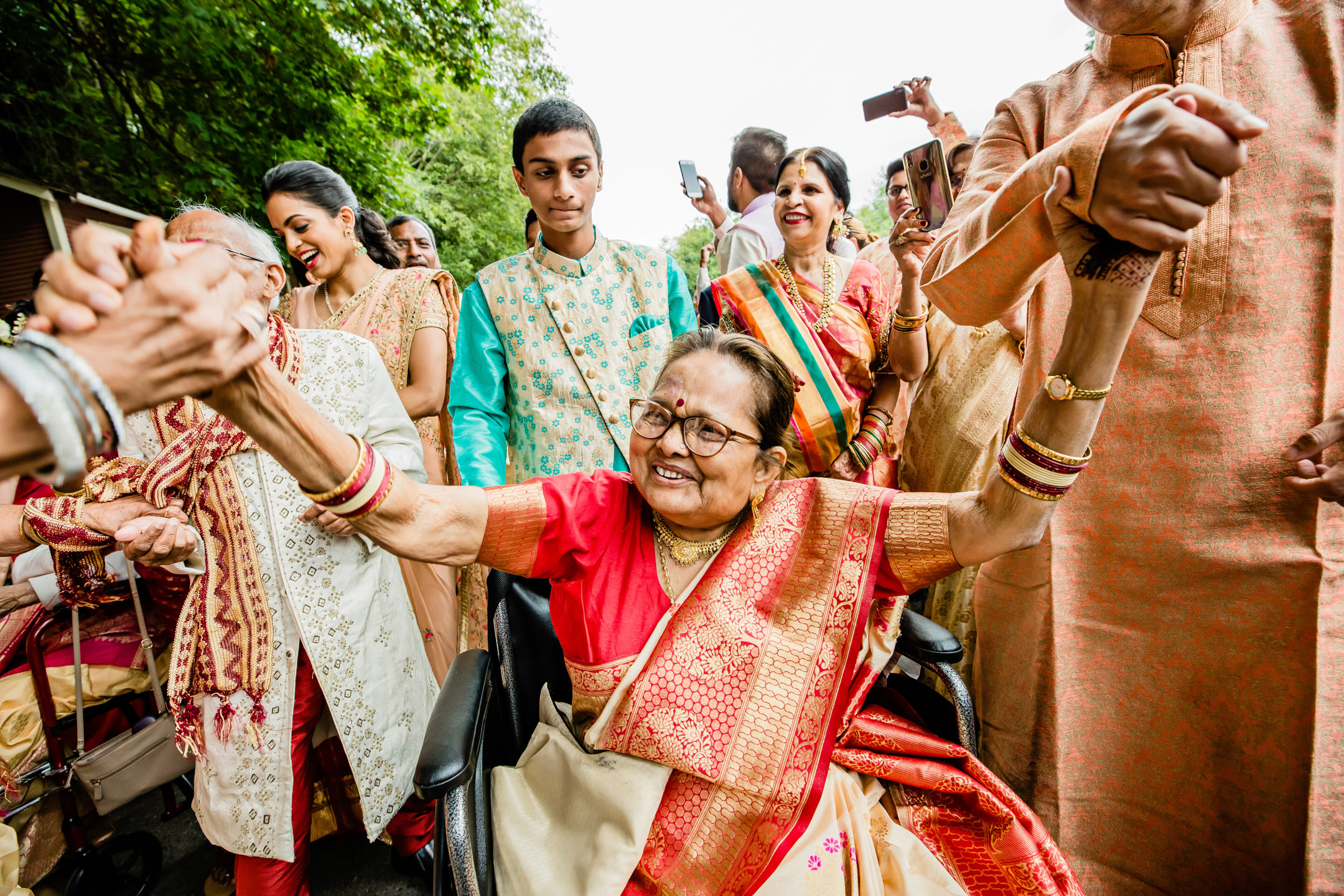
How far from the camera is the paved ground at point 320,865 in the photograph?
230 centimetres

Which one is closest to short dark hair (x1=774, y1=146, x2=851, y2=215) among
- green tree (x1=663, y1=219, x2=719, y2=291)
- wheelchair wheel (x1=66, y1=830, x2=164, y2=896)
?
wheelchair wheel (x1=66, y1=830, x2=164, y2=896)

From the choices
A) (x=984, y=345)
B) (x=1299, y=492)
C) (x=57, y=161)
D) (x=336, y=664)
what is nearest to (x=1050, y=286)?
(x=1299, y=492)

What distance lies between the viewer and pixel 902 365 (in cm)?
236

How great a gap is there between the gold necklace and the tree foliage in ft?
21.7

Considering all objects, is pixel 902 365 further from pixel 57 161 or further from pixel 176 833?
pixel 57 161

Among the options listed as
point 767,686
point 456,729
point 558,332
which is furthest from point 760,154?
point 456,729

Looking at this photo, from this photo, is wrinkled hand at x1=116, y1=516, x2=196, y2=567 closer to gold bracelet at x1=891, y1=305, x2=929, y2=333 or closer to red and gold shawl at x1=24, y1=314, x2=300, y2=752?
red and gold shawl at x1=24, y1=314, x2=300, y2=752

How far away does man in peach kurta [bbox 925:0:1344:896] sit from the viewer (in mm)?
1216

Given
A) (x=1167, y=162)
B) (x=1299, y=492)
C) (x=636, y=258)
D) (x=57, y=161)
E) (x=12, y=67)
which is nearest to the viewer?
(x=1167, y=162)

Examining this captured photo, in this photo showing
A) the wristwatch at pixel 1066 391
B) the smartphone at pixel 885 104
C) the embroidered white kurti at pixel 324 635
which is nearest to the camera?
the wristwatch at pixel 1066 391

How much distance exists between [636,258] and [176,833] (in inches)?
127

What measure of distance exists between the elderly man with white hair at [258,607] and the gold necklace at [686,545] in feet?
3.06

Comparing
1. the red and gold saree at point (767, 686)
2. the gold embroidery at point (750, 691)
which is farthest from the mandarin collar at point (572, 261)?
the gold embroidery at point (750, 691)

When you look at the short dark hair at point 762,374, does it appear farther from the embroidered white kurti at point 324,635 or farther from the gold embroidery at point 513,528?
the embroidered white kurti at point 324,635
